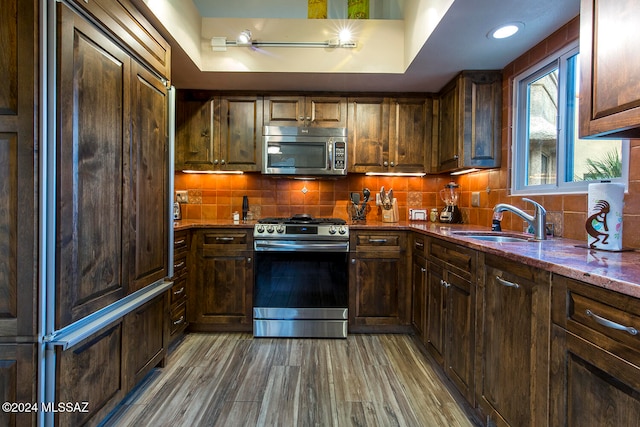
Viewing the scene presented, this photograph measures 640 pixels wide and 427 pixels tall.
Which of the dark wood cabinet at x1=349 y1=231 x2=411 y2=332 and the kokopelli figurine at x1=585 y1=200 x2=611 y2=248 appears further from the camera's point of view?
the dark wood cabinet at x1=349 y1=231 x2=411 y2=332

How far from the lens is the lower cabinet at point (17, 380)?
3.43 ft

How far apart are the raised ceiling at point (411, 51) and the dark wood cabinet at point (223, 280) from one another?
1293 millimetres

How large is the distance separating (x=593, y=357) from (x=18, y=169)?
6.19 feet

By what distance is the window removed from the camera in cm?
160

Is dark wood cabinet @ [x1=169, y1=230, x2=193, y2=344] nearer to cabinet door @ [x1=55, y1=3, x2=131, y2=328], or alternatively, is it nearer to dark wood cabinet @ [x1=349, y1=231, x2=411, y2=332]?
cabinet door @ [x1=55, y1=3, x2=131, y2=328]

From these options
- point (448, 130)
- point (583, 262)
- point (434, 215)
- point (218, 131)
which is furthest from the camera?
point (434, 215)

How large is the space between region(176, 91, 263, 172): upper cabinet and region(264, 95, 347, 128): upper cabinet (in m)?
0.11

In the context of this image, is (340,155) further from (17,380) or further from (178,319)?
(17,380)

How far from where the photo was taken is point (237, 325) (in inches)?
97.2

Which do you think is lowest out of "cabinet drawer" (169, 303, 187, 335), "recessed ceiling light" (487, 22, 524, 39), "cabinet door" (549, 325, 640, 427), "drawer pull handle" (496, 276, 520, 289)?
"cabinet drawer" (169, 303, 187, 335)

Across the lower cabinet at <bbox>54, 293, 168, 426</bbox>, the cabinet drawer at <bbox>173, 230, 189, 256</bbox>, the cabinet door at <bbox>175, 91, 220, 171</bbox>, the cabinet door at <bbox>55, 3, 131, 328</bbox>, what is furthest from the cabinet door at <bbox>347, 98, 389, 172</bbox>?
the lower cabinet at <bbox>54, 293, 168, 426</bbox>

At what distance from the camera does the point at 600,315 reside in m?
0.82

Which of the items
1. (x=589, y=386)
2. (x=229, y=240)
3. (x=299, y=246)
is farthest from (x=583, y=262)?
(x=229, y=240)

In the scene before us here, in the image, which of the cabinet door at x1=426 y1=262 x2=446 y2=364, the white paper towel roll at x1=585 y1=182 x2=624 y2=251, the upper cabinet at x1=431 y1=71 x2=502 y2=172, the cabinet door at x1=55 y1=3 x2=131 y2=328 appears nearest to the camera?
the cabinet door at x1=55 y1=3 x2=131 y2=328
